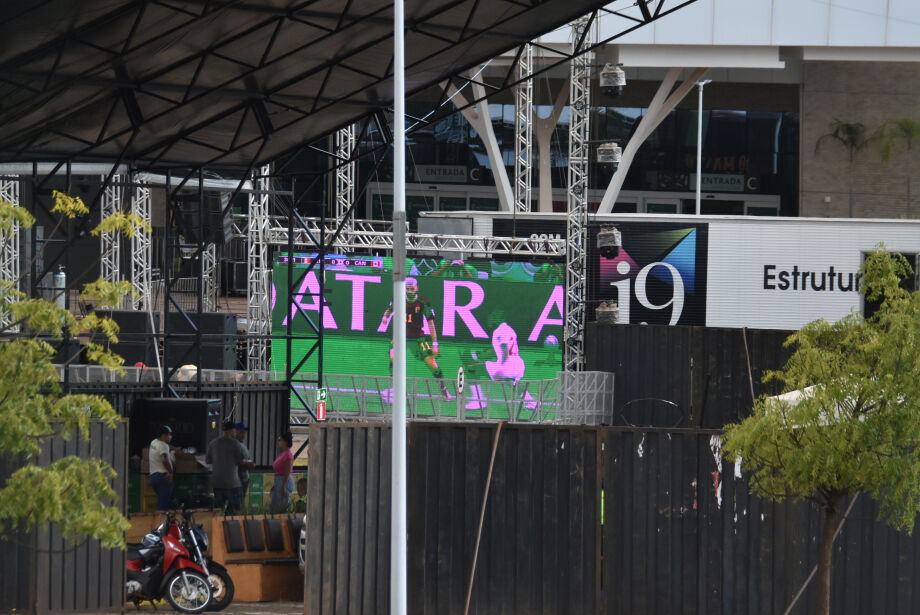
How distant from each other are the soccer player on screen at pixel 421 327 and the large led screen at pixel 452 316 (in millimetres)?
27

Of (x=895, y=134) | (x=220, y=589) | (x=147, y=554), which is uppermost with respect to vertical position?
(x=895, y=134)

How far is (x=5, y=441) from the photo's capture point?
9039mm

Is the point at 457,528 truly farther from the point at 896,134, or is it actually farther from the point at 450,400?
the point at 896,134

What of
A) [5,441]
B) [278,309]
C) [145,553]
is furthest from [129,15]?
[278,309]

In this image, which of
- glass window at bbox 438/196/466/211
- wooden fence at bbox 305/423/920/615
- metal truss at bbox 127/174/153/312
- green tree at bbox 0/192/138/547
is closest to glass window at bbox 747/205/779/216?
glass window at bbox 438/196/466/211

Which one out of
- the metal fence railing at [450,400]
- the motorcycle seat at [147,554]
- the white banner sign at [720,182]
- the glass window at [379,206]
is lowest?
the motorcycle seat at [147,554]

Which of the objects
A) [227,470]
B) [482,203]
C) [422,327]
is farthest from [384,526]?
[482,203]

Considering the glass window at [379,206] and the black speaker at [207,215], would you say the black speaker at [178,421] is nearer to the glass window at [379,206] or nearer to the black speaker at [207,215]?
the black speaker at [207,215]

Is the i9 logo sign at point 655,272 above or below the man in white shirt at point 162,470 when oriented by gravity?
above

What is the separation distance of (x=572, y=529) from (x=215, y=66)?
10.4m

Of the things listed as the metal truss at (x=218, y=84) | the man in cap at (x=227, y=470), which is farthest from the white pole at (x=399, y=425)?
the metal truss at (x=218, y=84)

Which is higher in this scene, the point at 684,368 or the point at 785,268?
the point at 785,268

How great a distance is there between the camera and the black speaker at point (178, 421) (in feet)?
70.7

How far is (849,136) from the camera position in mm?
52656
